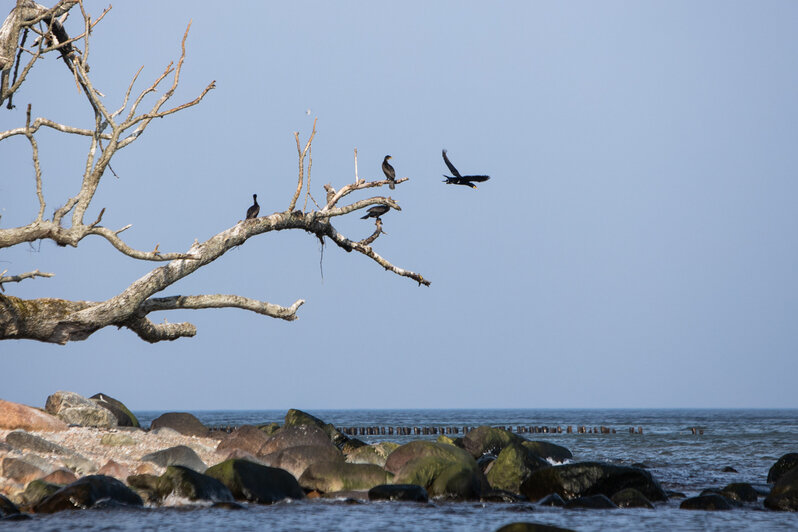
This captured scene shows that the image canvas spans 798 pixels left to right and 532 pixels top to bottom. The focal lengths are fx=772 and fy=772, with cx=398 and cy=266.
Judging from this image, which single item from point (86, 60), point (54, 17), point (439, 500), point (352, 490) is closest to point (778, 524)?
point (439, 500)

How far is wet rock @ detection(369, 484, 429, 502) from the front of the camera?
11.7 metres

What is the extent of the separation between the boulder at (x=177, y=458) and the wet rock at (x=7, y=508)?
294cm

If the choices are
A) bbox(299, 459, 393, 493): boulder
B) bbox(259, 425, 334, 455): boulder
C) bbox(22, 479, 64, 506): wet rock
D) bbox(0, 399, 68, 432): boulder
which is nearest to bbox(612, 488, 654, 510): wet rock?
bbox(299, 459, 393, 493): boulder

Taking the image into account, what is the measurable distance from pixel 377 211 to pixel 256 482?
6432 millimetres

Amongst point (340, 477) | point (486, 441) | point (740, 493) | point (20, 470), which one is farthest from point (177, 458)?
point (740, 493)

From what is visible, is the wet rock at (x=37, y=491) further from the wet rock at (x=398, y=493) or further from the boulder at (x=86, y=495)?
the wet rock at (x=398, y=493)

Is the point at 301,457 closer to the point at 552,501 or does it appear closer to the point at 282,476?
the point at 282,476

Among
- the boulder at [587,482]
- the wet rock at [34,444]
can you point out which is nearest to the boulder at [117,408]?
the wet rock at [34,444]

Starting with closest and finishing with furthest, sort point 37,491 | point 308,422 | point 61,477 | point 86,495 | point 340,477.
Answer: point 86,495 < point 37,491 < point 61,477 < point 340,477 < point 308,422

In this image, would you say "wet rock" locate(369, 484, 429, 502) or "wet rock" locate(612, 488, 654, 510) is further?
"wet rock" locate(369, 484, 429, 502)

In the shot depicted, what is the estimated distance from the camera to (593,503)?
1149 centimetres

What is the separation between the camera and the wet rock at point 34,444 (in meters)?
12.3

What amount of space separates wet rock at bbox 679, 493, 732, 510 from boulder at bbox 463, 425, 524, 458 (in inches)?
289

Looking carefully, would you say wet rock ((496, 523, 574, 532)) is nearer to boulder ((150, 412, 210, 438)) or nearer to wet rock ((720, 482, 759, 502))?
wet rock ((720, 482, 759, 502))
